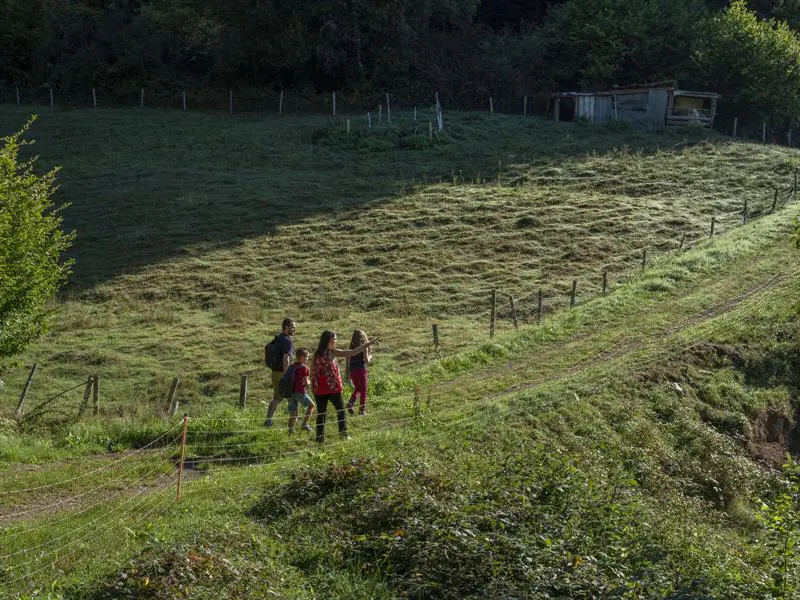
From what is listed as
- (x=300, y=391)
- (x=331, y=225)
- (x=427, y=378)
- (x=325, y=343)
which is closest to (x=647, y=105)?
(x=331, y=225)

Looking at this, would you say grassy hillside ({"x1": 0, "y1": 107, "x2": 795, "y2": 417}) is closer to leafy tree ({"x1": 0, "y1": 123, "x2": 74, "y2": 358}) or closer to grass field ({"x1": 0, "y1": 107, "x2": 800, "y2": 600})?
grass field ({"x1": 0, "y1": 107, "x2": 800, "y2": 600})

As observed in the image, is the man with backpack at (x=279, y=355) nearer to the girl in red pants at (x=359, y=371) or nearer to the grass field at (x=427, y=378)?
the grass field at (x=427, y=378)

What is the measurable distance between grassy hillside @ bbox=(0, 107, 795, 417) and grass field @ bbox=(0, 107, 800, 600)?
0.16m

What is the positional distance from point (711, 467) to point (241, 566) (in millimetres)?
9782

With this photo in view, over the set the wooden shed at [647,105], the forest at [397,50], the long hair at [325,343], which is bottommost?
the long hair at [325,343]

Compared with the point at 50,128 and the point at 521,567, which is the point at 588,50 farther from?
the point at 521,567

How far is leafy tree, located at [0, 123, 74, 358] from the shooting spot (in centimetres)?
1748

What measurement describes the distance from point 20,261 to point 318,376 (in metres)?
6.27

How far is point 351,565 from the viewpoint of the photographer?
10898 mm

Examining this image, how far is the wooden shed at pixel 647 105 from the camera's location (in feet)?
188

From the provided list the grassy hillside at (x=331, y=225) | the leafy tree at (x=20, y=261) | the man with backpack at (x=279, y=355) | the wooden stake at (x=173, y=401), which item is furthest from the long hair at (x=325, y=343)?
the leafy tree at (x=20, y=261)

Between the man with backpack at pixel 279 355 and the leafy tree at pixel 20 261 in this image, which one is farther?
the leafy tree at pixel 20 261

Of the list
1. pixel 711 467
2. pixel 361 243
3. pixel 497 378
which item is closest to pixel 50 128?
pixel 361 243

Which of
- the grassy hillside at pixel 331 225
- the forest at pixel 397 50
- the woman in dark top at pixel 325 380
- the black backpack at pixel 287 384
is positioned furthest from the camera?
the forest at pixel 397 50
